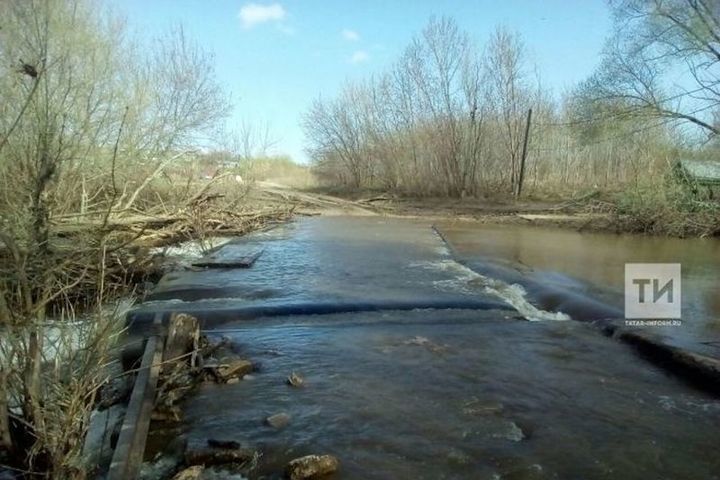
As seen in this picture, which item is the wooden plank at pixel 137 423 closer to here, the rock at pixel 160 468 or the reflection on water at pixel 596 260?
the rock at pixel 160 468

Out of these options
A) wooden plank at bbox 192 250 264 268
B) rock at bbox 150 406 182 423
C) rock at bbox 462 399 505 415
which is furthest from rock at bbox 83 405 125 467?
wooden plank at bbox 192 250 264 268

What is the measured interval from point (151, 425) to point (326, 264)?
6648 millimetres

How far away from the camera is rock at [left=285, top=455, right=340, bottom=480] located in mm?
3152

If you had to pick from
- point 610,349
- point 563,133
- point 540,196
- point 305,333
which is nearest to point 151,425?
point 305,333

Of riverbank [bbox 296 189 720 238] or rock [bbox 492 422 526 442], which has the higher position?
riverbank [bbox 296 189 720 238]

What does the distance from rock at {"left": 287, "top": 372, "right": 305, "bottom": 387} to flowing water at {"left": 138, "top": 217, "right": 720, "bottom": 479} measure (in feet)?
0.24

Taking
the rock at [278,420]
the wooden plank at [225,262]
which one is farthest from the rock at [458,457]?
the wooden plank at [225,262]

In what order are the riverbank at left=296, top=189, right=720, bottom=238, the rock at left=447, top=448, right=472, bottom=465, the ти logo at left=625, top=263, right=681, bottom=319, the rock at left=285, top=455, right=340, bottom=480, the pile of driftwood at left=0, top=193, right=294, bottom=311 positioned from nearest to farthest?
the rock at left=285, top=455, right=340, bottom=480
the rock at left=447, top=448, right=472, bottom=465
the pile of driftwood at left=0, top=193, right=294, bottom=311
the ти logo at left=625, top=263, right=681, bottom=319
the riverbank at left=296, top=189, right=720, bottom=238

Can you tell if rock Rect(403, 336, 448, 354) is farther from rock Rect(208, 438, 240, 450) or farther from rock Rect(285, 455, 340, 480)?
rock Rect(208, 438, 240, 450)

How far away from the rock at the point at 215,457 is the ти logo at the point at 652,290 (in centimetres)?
527

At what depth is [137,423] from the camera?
138 inches

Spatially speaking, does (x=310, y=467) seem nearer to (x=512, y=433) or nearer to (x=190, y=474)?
(x=190, y=474)

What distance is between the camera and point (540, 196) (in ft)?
95.5

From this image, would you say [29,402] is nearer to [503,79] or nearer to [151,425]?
[151,425]
